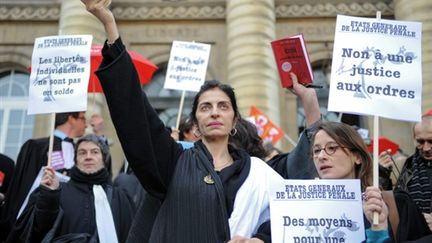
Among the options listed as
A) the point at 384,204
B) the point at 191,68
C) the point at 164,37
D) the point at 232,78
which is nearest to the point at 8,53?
the point at 164,37

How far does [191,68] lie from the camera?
309 inches

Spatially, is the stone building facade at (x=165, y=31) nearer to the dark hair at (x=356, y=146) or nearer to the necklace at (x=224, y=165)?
the dark hair at (x=356, y=146)

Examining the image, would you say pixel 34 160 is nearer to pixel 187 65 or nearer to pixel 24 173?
pixel 24 173

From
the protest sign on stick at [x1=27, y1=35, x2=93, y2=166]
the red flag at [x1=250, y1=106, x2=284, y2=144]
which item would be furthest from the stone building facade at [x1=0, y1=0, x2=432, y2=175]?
the protest sign on stick at [x1=27, y1=35, x2=93, y2=166]

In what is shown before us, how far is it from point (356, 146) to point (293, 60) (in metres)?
1.31

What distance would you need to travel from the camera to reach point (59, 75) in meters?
4.98

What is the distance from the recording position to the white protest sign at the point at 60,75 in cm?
482

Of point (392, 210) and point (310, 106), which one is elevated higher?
point (310, 106)

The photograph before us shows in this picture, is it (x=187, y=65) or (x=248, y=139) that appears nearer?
(x=248, y=139)

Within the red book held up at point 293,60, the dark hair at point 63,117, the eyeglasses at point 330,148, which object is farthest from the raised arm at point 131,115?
the dark hair at point 63,117

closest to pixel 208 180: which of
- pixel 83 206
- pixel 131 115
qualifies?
pixel 131 115

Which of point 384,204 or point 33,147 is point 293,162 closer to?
point 384,204

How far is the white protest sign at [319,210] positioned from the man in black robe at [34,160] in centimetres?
353

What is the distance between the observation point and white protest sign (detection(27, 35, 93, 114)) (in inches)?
190
